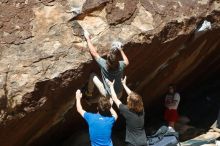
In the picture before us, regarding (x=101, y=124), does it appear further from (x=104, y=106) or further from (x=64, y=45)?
(x=64, y=45)

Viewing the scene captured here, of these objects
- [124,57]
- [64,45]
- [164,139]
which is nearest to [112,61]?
[124,57]

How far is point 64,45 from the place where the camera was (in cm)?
680

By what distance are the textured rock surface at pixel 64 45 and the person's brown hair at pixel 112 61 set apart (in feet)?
1.04

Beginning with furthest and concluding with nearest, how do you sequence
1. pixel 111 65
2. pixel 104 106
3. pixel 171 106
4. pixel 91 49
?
pixel 171 106 < pixel 91 49 < pixel 111 65 < pixel 104 106

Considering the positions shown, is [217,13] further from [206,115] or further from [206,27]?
[206,115]

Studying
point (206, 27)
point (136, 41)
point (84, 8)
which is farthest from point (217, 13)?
point (84, 8)

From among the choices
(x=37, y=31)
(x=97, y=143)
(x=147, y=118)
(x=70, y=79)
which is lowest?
(x=147, y=118)

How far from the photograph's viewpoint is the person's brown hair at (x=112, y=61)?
6.56 m

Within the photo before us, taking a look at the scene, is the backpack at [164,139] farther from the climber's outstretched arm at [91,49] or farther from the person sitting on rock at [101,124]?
the climber's outstretched arm at [91,49]

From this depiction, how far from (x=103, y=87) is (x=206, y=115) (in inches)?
139

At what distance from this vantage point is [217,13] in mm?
8102

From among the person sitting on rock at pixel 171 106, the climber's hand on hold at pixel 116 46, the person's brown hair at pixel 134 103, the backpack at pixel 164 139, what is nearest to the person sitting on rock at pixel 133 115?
the person's brown hair at pixel 134 103

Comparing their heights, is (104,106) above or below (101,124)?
above

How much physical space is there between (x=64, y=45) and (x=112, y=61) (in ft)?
2.25
